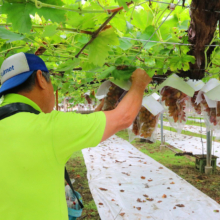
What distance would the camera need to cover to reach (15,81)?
0.95 meters

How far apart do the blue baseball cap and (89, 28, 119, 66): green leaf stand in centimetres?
27

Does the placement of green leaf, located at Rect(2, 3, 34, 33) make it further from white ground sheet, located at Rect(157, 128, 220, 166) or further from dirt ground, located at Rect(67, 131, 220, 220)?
white ground sheet, located at Rect(157, 128, 220, 166)

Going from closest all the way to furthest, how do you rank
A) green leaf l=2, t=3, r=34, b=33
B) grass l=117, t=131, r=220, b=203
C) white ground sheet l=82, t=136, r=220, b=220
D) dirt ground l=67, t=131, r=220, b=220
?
green leaf l=2, t=3, r=34, b=33 → white ground sheet l=82, t=136, r=220, b=220 → dirt ground l=67, t=131, r=220, b=220 → grass l=117, t=131, r=220, b=203

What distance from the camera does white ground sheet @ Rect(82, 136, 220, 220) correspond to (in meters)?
2.92

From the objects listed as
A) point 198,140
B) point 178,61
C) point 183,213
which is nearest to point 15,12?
point 178,61

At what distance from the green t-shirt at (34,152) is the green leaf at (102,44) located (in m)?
0.34

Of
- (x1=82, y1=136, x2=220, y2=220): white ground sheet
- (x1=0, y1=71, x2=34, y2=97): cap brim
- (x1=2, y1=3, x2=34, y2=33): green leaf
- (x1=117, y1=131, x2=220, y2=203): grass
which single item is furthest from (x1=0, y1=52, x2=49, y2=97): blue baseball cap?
(x1=117, y1=131, x2=220, y2=203): grass

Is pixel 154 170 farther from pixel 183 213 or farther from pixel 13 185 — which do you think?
pixel 13 185

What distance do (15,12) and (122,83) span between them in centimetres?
79

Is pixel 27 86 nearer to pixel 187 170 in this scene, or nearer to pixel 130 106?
pixel 130 106

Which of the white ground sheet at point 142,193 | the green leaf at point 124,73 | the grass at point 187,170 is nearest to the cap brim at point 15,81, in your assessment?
the green leaf at point 124,73

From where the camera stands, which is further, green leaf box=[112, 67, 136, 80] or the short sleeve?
green leaf box=[112, 67, 136, 80]

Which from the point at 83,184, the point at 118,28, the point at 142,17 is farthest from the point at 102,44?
the point at 83,184

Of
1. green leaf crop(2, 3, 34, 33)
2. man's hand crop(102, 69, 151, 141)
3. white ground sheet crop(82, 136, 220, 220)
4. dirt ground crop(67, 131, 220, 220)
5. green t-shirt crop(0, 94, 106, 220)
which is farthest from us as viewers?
dirt ground crop(67, 131, 220, 220)
